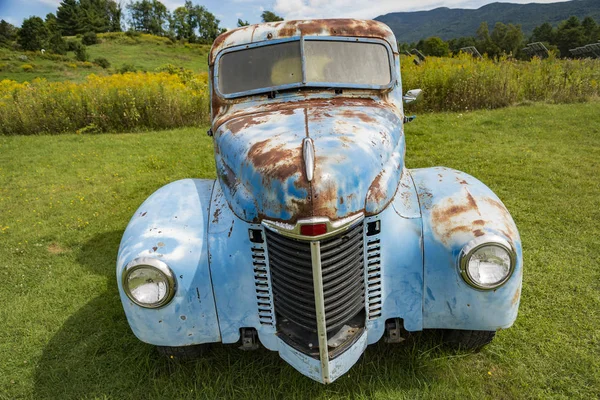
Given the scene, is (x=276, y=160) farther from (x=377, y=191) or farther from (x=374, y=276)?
(x=374, y=276)

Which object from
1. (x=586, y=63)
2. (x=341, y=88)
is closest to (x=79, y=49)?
(x=586, y=63)

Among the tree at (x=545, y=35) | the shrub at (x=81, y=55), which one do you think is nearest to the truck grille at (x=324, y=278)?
the shrub at (x=81, y=55)

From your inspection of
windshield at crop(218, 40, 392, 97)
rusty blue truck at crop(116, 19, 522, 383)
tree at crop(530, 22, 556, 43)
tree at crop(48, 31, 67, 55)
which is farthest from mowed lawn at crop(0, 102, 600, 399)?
tree at crop(530, 22, 556, 43)

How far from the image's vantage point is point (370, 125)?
8.84 ft

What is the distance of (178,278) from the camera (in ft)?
8.23

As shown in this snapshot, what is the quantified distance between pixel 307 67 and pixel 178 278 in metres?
1.91

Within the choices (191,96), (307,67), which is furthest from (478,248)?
(191,96)

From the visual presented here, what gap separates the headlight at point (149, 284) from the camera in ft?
8.11

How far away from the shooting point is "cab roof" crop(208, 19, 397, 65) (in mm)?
3541

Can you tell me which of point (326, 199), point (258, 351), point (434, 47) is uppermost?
point (434, 47)

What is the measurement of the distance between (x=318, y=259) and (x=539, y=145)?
7248mm

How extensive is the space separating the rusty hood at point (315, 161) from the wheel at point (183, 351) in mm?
1148

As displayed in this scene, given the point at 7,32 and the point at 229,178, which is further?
the point at 7,32

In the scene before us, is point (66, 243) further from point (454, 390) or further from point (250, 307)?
point (454, 390)
